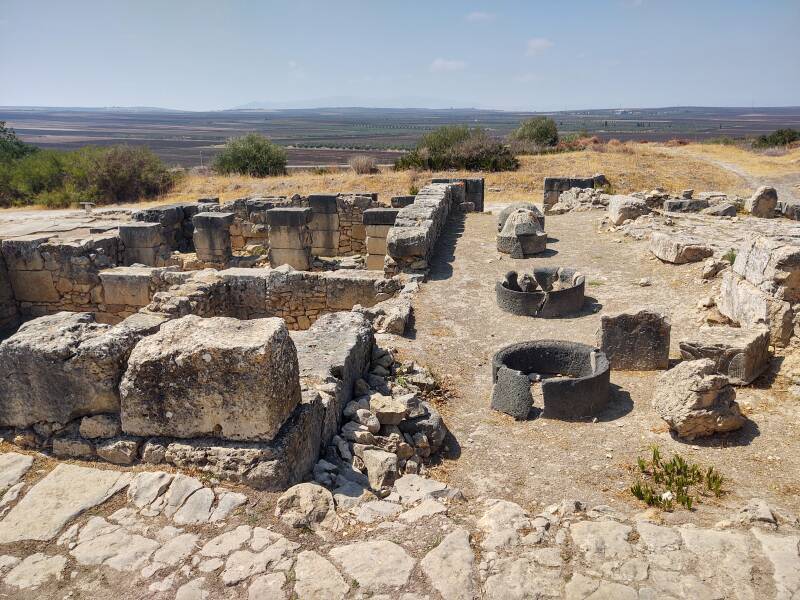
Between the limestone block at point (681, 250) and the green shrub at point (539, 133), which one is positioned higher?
the green shrub at point (539, 133)

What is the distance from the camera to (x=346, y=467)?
→ 14.8 feet

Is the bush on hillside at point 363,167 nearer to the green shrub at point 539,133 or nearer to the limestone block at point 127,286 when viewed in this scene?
the green shrub at point 539,133

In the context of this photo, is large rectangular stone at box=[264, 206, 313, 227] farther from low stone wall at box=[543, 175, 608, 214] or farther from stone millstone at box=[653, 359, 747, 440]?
low stone wall at box=[543, 175, 608, 214]

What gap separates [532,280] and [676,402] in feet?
14.3

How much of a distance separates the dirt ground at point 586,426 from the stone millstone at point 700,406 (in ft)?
0.39

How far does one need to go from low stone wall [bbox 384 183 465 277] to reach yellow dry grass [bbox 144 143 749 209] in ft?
39.6

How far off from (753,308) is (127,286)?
9.20 metres

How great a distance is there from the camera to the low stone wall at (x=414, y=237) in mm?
10688

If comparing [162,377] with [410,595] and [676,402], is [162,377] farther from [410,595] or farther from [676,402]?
[676,402]

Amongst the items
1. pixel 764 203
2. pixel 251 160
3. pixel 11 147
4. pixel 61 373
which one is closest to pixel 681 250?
pixel 764 203

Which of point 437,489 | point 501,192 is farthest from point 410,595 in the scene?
point 501,192

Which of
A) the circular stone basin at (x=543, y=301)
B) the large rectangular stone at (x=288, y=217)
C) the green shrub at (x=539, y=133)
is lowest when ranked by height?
the circular stone basin at (x=543, y=301)

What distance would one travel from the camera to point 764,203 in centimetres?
1606

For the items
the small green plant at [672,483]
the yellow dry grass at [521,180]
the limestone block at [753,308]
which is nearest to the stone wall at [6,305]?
the small green plant at [672,483]
